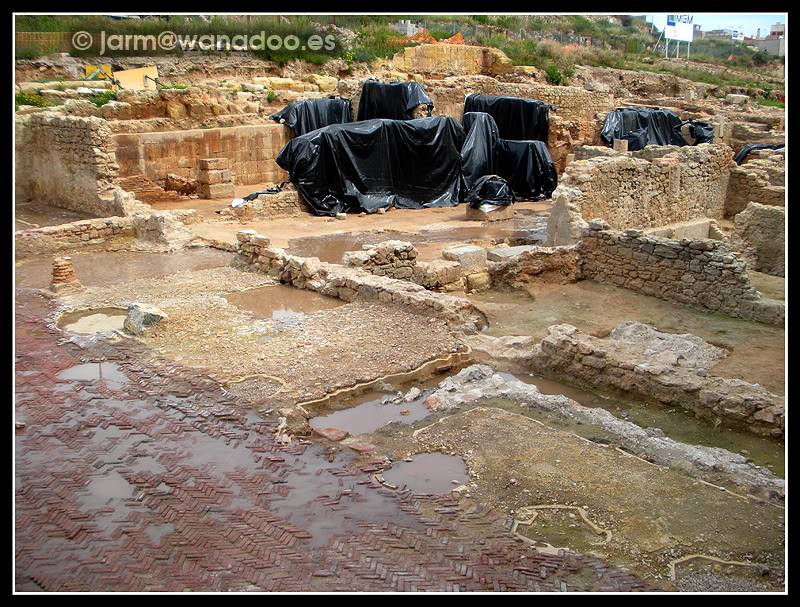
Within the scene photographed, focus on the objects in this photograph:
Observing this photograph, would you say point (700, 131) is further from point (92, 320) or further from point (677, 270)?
point (92, 320)

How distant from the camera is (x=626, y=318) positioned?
11.1 m

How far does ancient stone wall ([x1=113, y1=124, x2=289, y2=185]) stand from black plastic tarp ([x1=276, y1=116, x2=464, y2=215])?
230 cm

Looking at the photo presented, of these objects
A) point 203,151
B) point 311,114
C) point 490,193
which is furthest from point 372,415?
point 311,114

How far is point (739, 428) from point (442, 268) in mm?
5697

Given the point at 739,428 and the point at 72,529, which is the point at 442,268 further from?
the point at 72,529

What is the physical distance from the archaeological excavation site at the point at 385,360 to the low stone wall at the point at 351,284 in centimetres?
6

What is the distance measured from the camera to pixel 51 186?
60.0 feet

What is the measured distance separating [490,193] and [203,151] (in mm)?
7215

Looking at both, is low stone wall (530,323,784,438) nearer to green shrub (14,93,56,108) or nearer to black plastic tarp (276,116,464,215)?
black plastic tarp (276,116,464,215)

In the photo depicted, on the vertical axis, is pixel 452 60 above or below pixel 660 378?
above

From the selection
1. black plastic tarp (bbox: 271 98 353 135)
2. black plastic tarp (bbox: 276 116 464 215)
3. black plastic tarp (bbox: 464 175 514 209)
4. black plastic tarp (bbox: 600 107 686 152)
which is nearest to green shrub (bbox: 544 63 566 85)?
black plastic tarp (bbox: 600 107 686 152)

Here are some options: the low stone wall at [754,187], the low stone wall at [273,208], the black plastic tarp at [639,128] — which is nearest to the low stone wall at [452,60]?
the black plastic tarp at [639,128]

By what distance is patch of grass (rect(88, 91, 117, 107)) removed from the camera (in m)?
21.3

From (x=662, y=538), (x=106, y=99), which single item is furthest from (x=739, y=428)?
(x=106, y=99)
